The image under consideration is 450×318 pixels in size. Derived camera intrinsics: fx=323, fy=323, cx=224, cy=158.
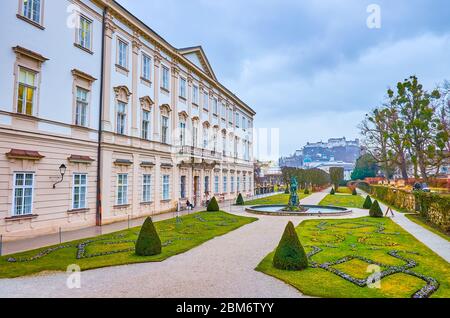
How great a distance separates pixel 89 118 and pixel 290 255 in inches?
523

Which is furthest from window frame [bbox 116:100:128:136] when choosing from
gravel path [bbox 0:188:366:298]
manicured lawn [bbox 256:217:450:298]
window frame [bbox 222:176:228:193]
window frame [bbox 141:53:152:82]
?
window frame [bbox 222:176:228:193]

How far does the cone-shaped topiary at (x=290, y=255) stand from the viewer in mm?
8852

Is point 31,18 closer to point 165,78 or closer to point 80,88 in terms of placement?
point 80,88

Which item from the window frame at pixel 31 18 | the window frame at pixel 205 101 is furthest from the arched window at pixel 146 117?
the window frame at pixel 205 101

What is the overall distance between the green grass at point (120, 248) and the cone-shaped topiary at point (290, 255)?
3.67m

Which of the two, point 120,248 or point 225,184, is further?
point 225,184

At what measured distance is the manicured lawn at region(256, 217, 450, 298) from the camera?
288 inches

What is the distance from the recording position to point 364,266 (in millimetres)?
9367

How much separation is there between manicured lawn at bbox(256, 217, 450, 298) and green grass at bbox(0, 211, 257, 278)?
3730mm

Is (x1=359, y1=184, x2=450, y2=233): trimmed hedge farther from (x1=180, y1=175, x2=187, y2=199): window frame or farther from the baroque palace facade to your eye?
(x1=180, y1=175, x2=187, y2=199): window frame

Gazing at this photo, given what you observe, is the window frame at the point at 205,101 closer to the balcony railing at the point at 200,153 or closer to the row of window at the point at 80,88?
the balcony railing at the point at 200,153

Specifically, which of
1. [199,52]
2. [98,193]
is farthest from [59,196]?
[199,52]

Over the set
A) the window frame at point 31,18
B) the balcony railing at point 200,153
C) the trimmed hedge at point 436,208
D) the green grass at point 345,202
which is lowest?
the green grass at point 345,202

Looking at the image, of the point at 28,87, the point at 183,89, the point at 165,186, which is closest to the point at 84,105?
the point at 28,87
